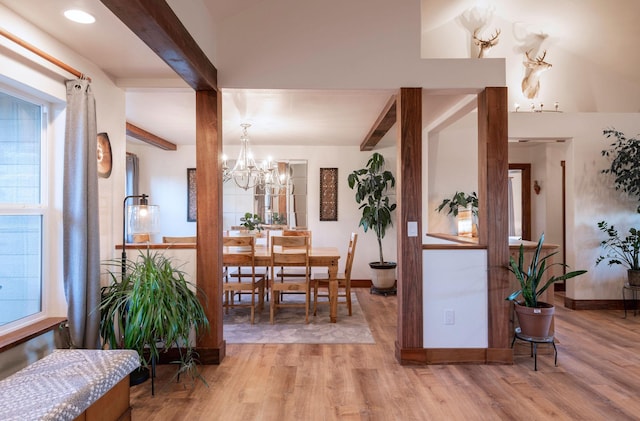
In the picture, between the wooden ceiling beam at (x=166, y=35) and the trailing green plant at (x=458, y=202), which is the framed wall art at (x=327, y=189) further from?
the wooden ceiling beam at (x=166, y=35)

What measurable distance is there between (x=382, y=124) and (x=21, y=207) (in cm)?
342

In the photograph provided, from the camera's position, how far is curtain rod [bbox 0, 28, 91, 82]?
198 centimetres

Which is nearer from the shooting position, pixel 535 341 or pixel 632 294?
pixel 535 341

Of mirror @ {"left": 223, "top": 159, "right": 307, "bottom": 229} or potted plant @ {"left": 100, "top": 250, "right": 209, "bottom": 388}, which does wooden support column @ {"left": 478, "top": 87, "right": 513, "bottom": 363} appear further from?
mirror @ {"left": 223, "top": 159, "right": 307, "bottom": 229}

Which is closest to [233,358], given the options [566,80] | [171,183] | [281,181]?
[281,181]

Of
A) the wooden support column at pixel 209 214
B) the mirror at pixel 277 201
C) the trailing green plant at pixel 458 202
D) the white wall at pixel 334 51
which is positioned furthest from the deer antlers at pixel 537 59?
the wooden support column at pixel 209 214

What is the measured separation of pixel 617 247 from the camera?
4551 mm

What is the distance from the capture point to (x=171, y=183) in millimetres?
6113

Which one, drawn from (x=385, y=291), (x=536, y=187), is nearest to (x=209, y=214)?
(x=385, y=291)

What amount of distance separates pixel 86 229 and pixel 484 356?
315 centimetres

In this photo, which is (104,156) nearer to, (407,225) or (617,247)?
(407,225)

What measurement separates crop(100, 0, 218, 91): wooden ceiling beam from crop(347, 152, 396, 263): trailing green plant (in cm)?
330

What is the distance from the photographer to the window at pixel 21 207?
7.37 ft

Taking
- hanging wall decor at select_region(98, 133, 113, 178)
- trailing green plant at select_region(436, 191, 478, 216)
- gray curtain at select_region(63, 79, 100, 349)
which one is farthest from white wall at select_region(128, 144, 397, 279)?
gray curtain at select_region(63, 79, 100, 349)
